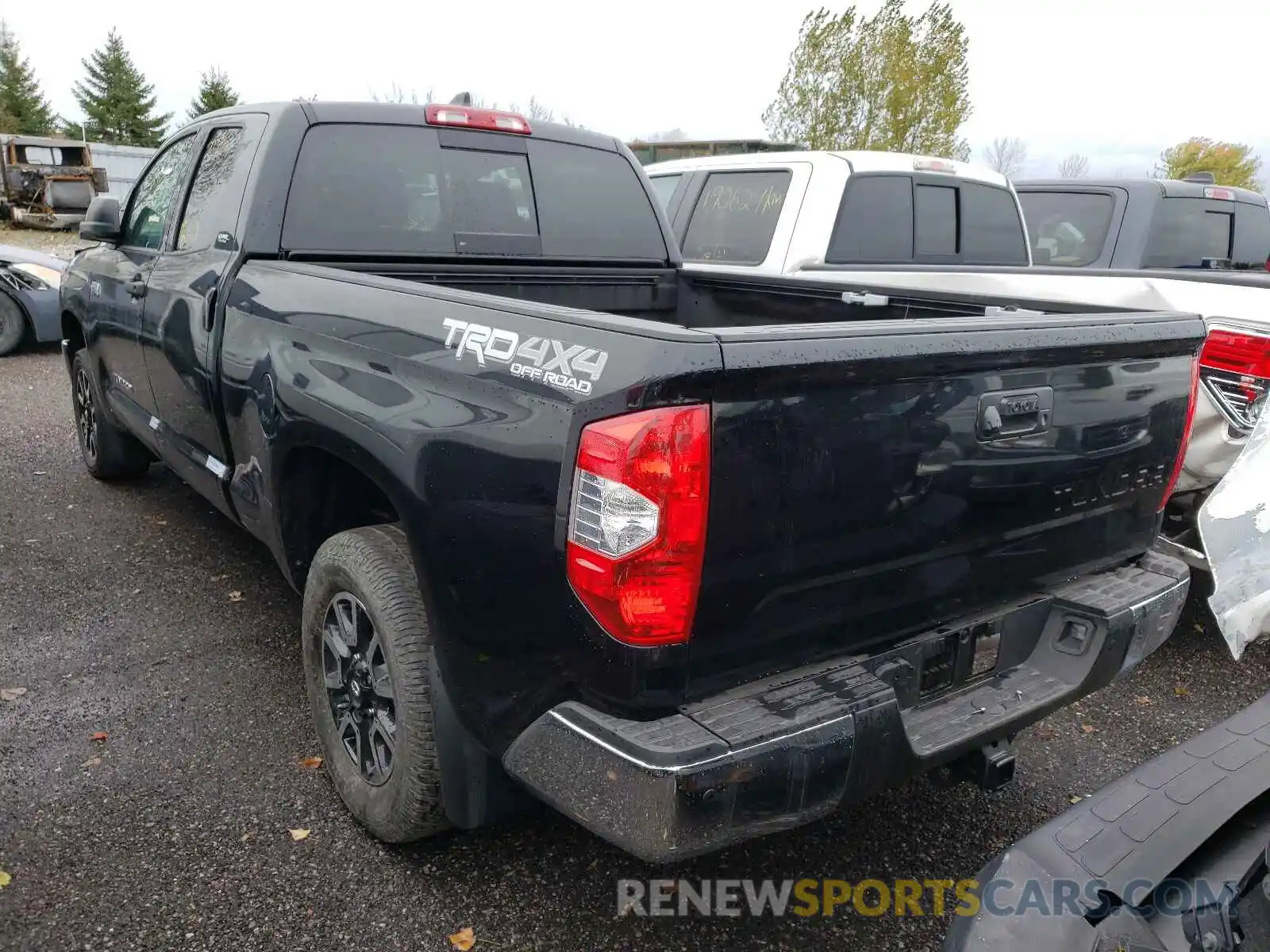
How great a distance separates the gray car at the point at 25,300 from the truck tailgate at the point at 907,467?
969 cm

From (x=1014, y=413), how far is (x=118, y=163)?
32369mm

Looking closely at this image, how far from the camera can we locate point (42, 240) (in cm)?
2253

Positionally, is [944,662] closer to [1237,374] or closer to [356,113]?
[1237,374]

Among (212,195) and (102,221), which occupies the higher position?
(212,195)

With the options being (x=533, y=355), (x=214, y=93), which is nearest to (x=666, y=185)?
(x=533, y=355)

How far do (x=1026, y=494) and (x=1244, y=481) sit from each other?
1.53m

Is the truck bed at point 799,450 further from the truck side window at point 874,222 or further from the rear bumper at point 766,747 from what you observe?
the truck side window at point 874,222

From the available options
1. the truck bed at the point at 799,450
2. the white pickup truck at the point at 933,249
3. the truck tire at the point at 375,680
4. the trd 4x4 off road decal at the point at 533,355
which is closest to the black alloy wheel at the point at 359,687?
the truck tire at the point at 375,680

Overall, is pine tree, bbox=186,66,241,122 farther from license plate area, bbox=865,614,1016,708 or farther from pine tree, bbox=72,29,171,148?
license plate area, bbox=865,614,1016,708

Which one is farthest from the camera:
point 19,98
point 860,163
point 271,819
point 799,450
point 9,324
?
point 19,98

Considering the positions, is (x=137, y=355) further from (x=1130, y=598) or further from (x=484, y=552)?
(x=1130, y=598)

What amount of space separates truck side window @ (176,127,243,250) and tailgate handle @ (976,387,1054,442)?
261cm

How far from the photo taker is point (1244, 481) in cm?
325

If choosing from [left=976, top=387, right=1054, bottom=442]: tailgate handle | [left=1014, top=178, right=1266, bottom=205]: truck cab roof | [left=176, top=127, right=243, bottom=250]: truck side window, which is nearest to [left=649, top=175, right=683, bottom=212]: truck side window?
[left=1014, top=178, right=1266, bottom=205]: truck cab roof
